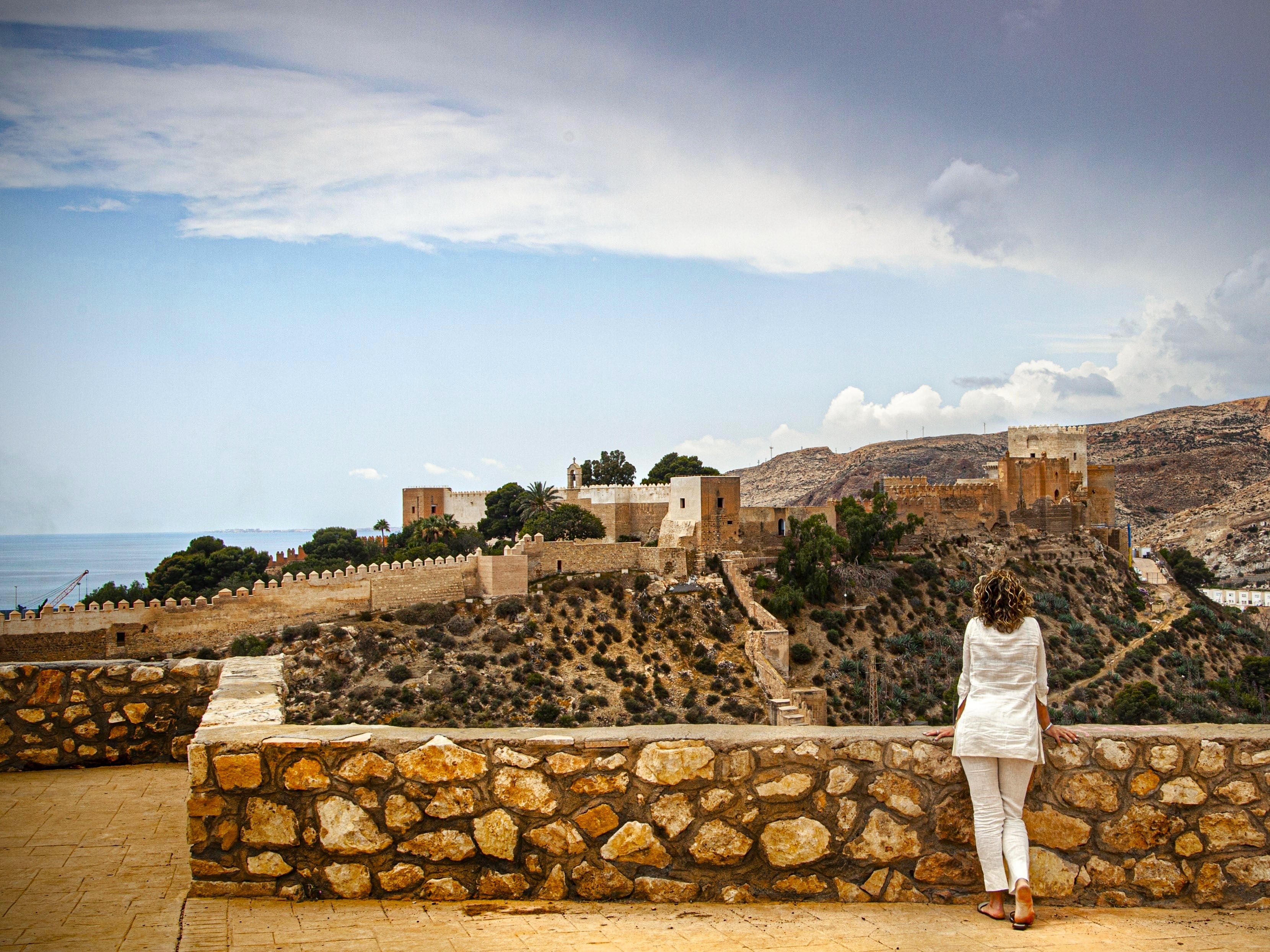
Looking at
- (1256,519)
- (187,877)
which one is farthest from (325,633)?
(1256,519)

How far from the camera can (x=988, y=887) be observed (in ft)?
10.0

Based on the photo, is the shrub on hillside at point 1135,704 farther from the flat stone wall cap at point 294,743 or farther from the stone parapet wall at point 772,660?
the flat stone wall cap at point 294,743

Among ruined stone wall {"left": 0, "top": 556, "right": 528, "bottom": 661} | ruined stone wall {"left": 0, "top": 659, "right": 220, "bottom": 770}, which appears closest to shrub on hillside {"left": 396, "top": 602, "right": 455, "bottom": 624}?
ruined stone wall {"left": 0, "top": 556, "right": 528, "bottom": 661}

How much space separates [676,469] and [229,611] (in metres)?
25.8

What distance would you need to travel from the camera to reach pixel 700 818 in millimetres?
3162

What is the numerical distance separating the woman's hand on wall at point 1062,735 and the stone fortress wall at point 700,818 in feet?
0.10

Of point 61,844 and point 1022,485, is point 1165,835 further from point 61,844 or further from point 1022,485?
point 1022,485

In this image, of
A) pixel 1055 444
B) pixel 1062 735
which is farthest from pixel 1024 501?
pixel 1062 735

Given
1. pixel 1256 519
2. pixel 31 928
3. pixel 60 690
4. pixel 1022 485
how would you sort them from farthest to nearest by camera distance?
pixel 1256 519, pixel 1022 485, pixel 60 690, pixel 31 928

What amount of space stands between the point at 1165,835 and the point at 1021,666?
2.43 feet

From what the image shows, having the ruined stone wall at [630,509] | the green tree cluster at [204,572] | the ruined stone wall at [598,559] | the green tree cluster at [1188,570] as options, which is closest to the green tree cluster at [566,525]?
the ruined stone wall at [630,509]

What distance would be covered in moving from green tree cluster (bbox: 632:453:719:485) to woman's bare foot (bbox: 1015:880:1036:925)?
41964 millimetres

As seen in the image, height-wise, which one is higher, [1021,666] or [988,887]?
[1021,666]

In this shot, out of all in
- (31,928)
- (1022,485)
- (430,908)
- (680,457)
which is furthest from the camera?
(680,457)
